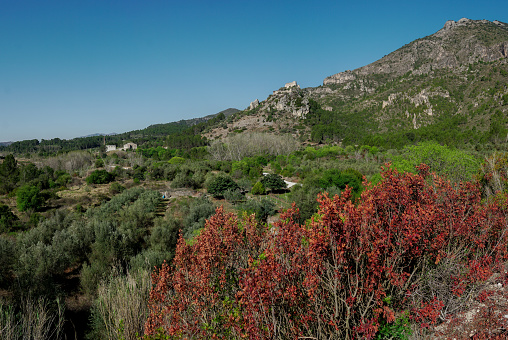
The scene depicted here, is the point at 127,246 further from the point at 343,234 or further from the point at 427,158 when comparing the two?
the point at 427,158

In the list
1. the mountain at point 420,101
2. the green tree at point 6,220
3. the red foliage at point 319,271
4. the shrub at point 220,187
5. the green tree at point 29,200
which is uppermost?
the mountain at point 420,101

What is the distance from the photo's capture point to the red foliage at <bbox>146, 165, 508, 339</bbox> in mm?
3223

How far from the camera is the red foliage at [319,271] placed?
10.6ft

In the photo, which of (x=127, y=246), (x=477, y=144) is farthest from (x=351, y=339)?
(x=477, y=144)

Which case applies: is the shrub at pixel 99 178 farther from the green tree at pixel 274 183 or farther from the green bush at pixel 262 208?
the green bush at pixel 262 208

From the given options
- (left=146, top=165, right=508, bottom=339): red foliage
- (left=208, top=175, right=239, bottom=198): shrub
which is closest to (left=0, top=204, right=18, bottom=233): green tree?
(left=208, top=175, right=239, bottom=198): shrub

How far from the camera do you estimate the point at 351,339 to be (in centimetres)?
338

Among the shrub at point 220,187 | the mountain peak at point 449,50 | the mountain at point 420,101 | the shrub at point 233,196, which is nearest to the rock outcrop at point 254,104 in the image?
the mountain at point 420,101

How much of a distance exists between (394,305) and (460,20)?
591 feet

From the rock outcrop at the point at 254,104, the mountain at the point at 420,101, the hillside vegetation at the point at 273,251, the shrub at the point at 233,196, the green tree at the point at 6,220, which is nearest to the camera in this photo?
the hillside vegetation at the point at 273,251

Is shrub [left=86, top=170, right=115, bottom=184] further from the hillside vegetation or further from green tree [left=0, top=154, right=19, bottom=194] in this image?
green tree [left=0, top=154, right=19, bottom=194]

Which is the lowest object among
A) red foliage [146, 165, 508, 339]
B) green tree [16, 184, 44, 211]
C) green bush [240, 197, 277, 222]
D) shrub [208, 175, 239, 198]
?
green bush [240, 197, 277, 222]

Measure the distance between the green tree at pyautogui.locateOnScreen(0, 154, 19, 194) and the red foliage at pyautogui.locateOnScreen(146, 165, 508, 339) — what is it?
1781 inches

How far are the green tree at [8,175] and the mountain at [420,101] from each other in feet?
238
